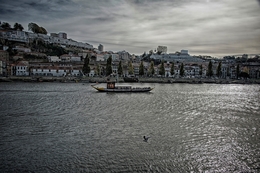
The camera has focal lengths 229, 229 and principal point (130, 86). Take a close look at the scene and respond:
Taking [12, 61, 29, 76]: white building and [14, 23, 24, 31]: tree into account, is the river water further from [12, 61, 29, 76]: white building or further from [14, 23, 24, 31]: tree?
[14, 23, 24, 31]: tree

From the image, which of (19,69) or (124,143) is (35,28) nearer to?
(19,69)

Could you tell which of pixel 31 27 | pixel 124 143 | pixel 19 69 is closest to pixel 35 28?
pixel 31 27

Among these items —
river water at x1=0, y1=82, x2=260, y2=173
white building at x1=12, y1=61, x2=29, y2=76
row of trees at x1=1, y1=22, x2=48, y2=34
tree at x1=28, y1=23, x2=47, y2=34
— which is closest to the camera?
river water at x1=0, y1=82, x2=260, y2=173

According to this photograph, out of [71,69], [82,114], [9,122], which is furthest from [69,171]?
[71,69]

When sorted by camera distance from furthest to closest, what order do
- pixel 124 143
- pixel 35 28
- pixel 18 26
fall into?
pixel 35 28 → pixel 18 26 → pixel 124 143

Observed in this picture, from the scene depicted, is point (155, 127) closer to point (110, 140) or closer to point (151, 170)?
point (110, 140)

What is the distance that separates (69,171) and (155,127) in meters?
8.98

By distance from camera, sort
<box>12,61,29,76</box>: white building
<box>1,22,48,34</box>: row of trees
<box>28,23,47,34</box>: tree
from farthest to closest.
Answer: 1. <box>28,23,47,34</box>: tree
2. <box>1,22,48,34</box>: row of trees
3. <box>12,61,29,76</box>: white building

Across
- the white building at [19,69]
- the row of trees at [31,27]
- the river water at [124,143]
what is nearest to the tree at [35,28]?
the row of trees at [31,27]

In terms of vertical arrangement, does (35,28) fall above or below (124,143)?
above

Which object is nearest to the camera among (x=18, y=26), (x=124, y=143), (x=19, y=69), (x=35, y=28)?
(x=124, y=143)

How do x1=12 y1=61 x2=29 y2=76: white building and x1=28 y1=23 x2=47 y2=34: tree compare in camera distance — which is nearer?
x1=12 y1=61 x2=29 y2=76: white building

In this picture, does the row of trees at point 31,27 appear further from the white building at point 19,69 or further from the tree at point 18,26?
the white building at point 19,69

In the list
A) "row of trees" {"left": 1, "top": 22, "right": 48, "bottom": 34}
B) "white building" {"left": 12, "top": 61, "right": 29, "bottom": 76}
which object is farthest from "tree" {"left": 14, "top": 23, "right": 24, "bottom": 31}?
"white building" {"left": 12, "top": 61, "right": 29, "bottom": 76}
